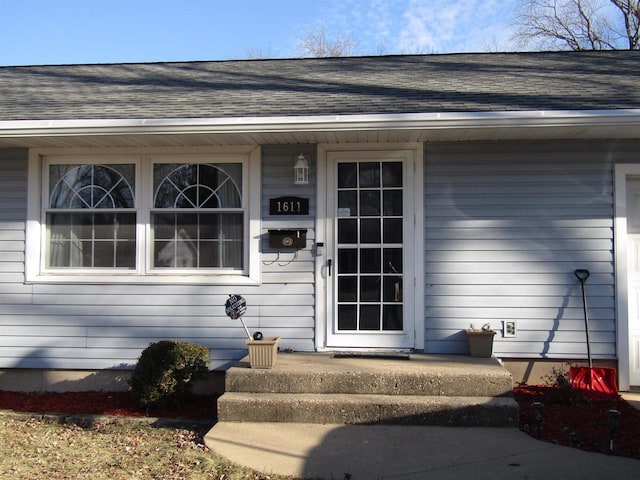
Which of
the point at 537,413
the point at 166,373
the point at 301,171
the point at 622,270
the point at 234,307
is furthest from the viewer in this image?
the point at 301,171

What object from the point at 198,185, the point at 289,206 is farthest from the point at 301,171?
the point at 198,185

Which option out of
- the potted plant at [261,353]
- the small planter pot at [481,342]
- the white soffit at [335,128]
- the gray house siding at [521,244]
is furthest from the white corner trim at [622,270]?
the potted plant at [261,353]

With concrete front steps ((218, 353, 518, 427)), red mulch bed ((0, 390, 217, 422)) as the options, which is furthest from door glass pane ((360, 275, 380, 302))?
red mulch bed ((0, 390, 217, 422))

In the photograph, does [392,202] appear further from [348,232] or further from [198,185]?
[198,185]

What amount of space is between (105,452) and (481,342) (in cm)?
342

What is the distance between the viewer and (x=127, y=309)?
591 centimetres

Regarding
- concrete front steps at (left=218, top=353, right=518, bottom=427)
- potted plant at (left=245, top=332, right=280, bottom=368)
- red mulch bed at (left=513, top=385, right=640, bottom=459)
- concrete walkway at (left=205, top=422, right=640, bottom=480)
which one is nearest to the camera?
concrete walkway at (left=205, top=422, right=640, bottom=480)

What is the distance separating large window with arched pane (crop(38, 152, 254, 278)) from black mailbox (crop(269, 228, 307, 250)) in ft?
0.94

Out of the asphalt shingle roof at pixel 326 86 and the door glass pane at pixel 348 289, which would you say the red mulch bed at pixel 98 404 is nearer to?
the door glass pane at pixel 348 289

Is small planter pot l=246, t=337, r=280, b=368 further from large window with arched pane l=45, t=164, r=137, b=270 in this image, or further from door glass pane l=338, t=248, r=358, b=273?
large window with arched pane l=45, t=164, r=137, b=270

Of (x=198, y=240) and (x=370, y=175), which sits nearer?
(x=370, y=175)

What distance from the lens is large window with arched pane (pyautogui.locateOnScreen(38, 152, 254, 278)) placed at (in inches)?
235

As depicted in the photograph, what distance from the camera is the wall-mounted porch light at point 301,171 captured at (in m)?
5.75

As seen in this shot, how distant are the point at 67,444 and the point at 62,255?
90.9 inches
